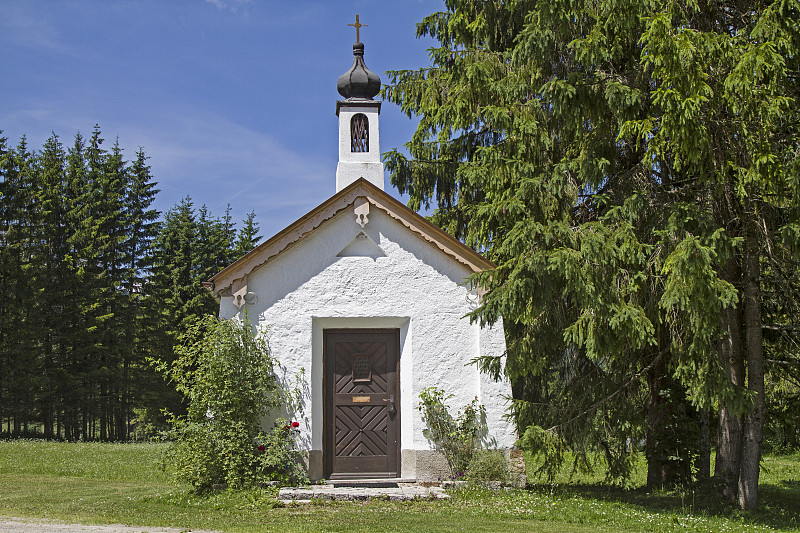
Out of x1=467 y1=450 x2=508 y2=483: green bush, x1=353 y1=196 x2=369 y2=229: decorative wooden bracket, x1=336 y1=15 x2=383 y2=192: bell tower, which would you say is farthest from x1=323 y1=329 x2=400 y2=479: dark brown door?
x1=336 y1=15 x2=383 y2=192: bell tower

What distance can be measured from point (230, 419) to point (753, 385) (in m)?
7.46

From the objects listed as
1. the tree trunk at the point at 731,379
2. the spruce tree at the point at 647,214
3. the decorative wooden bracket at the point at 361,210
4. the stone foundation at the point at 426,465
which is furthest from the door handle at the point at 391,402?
the tree trunk at the point at 731,379

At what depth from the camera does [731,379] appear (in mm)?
10766

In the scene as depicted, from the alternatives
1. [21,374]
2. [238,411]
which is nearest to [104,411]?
[21,374]

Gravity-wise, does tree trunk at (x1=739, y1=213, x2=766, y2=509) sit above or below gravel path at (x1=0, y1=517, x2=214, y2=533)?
above

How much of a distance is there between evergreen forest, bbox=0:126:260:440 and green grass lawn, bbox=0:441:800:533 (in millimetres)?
19499

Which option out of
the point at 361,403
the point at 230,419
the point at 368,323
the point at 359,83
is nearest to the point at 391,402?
the point at 361,403

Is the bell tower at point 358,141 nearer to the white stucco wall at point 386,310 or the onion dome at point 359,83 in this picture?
the onion dome at point 359,83

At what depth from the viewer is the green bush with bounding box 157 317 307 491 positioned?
10.8 metres

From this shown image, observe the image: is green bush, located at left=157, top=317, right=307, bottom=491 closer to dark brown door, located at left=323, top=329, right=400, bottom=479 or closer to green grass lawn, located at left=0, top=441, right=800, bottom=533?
green grass lawn, located at left=0, top=441, right=800, bottom=533

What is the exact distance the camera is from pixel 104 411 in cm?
3706

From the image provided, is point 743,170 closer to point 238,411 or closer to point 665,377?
point 665,377

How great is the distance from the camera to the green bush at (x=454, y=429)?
37.5ft

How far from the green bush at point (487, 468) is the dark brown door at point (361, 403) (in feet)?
4.47
